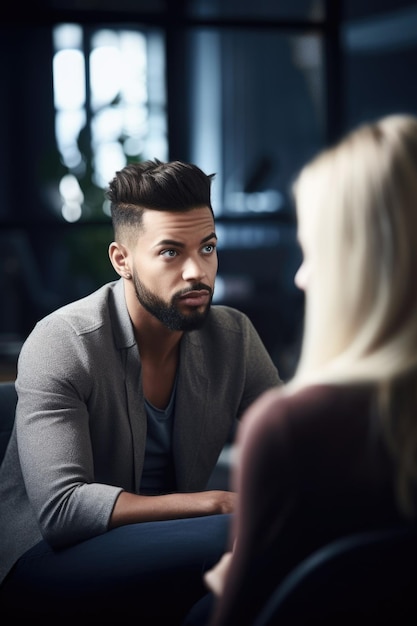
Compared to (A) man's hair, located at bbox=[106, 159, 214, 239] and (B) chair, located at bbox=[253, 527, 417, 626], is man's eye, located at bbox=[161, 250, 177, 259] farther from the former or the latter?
(B) chair, located at bbox=[253, 527, 417, 626]

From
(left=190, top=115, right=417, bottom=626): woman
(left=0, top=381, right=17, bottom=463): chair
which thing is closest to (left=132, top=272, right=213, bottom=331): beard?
(left=0, top=381, right=17, bottom=463): chair

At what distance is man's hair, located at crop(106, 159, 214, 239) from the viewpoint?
1923 millimetres

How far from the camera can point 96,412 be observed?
6.00ft

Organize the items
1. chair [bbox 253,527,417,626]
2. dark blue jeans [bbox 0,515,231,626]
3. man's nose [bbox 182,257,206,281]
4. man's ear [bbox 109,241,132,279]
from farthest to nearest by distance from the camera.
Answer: man's ear [bbox 109,241,132,279]
man's nose [bbox 182,257,206,281]
dark blue jeans [bbox 0,515,231,626]
chair [bbox 253,527,417,626]

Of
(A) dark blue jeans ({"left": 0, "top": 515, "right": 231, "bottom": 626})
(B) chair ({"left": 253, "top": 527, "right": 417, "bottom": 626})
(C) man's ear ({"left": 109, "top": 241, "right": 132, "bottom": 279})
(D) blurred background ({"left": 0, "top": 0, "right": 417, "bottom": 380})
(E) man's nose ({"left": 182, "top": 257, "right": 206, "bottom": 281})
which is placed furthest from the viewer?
(D) blurred background ({"left": 0, "top": 0, "right": 417, "bottom": 380})

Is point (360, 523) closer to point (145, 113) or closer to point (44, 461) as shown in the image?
point (44, 461)

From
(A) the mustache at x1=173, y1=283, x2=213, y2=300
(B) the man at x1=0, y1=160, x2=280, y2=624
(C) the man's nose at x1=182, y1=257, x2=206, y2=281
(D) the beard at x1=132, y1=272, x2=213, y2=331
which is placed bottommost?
(B) the man at x1=0, y1=160, x2=280, y2=624

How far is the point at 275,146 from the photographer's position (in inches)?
402

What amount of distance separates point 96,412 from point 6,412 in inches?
8.3

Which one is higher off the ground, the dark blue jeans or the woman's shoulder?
the woman's shoulder

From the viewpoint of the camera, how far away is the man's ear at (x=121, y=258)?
2.00 meters

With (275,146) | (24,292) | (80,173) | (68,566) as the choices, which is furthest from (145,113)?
(68,566)

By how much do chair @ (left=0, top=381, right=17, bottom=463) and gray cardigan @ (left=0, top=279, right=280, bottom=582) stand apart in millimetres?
44

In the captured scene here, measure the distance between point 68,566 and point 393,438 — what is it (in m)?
0.89
